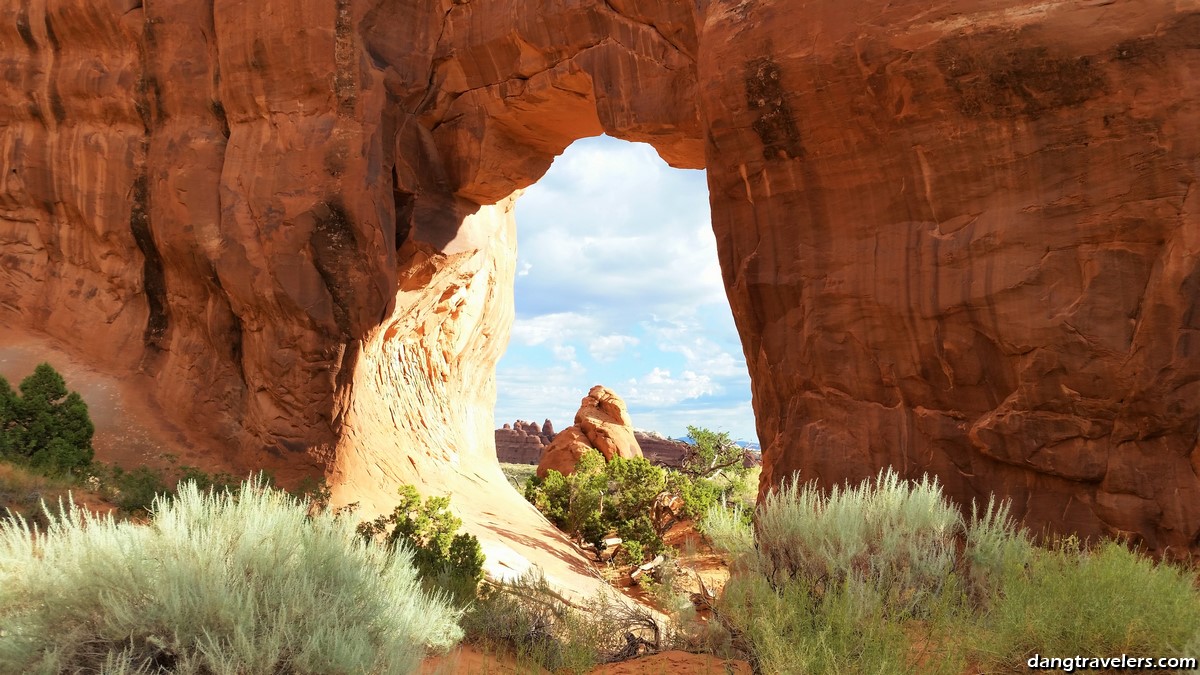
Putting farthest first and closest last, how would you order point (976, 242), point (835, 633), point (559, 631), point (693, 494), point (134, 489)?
1. point (693, 494)
2. point (134, 489)
3. point (976, 242)
4. point (559, 631)
5. point (835, 633)

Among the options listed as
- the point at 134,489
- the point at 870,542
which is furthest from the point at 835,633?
the point at 134,489

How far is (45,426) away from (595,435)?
1422cm

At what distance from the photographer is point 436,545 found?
939 centimetres

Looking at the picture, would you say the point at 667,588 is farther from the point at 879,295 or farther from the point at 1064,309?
the point at 1064,309

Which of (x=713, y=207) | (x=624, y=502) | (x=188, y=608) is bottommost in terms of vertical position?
(x=624, y=502)

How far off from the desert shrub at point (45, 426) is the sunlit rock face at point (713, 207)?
1.77 m

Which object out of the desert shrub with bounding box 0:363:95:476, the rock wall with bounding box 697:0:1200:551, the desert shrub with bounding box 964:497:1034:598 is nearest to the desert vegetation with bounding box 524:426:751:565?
the rock wall with bounding box 697:0:1200:551

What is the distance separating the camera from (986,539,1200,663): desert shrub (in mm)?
4906

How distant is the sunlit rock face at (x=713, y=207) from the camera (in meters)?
7.53

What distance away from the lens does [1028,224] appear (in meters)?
7.95

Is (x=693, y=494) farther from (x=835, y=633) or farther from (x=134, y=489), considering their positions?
(x=835, y=633)

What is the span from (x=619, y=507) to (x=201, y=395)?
7.59 meters

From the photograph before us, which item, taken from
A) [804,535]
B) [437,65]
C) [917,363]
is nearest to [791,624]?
[804,535]

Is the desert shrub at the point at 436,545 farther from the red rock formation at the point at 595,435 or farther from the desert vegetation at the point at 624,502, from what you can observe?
the red rock formation at the point at 595,435
